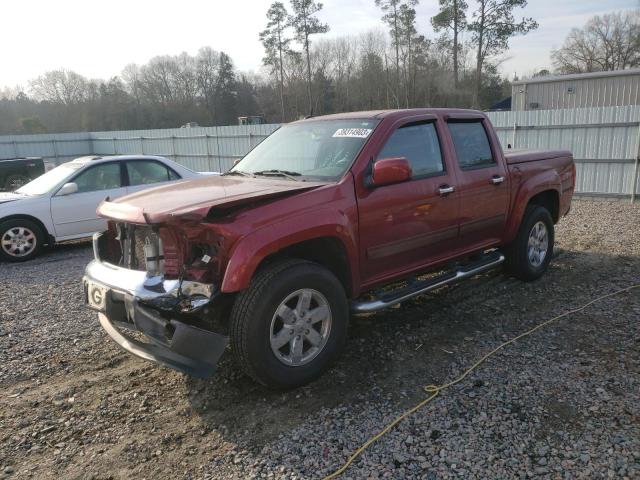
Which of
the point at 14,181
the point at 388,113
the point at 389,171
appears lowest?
the point at 14,181

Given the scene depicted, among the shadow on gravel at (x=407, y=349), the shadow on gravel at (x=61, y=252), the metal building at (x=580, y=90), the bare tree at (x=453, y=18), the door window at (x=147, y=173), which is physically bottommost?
the shadow on gravel at (x=61, y=252)

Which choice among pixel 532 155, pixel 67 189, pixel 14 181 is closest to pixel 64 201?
pixel 67 189

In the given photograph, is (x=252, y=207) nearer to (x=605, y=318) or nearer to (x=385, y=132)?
(x=385, y=132)

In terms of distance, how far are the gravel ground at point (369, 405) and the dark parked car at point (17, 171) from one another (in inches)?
455

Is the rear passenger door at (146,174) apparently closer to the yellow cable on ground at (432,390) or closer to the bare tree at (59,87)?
the yellow cable on ground at (432,390)

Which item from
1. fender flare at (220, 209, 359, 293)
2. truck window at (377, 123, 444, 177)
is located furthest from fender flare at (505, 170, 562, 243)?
fender flare at (220, 209, 359, 293)

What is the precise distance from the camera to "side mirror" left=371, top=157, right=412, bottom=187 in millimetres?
3781

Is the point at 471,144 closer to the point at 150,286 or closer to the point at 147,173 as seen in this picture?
the point at 150,286

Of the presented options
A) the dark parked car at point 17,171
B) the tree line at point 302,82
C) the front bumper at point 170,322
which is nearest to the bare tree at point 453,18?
the tree line at point 302,82

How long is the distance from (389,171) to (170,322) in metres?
1.90

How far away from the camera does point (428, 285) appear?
4449 mm

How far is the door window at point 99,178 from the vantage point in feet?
27.3

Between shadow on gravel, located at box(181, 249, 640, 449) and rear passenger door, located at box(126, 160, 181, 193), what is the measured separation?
528 centimetres

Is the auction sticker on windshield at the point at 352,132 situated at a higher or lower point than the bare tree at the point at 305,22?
lower
